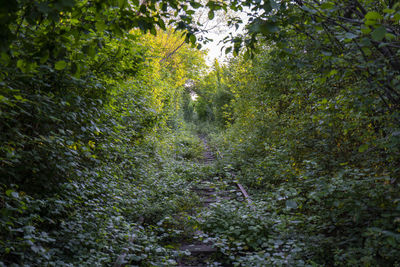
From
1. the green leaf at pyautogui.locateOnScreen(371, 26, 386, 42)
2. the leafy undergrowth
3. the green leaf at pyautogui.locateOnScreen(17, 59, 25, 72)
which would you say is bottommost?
the leafy undergrowth

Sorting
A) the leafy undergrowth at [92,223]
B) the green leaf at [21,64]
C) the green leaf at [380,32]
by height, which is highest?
the green leaf at [380,32]

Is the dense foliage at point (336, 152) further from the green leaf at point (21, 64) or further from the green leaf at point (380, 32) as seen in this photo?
the green leaf at point (21, 64)

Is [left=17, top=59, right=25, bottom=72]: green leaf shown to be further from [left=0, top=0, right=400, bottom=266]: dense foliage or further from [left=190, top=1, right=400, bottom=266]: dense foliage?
[left=190, top=1, right=400, bottom=266]: dense foliage

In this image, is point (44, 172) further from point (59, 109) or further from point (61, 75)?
point (61, 75)

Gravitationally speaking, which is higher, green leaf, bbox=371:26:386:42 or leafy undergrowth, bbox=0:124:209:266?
green leaf, bbox=371:26:386:42

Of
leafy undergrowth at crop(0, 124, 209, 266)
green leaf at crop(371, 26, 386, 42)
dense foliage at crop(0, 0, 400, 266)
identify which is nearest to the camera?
green leaf at crop(371, 26, 386, 42)

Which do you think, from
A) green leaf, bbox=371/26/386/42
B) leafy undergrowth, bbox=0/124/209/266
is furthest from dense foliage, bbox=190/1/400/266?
leafy undergrowth, bbox=0/124/209/266

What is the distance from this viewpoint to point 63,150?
3752mm

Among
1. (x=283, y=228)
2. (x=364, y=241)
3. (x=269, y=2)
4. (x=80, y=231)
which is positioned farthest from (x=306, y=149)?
(x=80, y=231)

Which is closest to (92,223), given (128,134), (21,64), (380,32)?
(21,64)

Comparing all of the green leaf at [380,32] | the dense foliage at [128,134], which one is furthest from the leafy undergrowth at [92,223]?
the green leaf at [380,32]

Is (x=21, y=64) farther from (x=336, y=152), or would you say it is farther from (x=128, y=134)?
(x=336, y=152)

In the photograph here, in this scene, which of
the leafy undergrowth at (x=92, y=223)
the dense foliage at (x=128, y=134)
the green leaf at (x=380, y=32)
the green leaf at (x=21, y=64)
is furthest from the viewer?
the leafy undergrowth at (x=92, y=223)

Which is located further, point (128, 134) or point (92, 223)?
point (128, 134)
